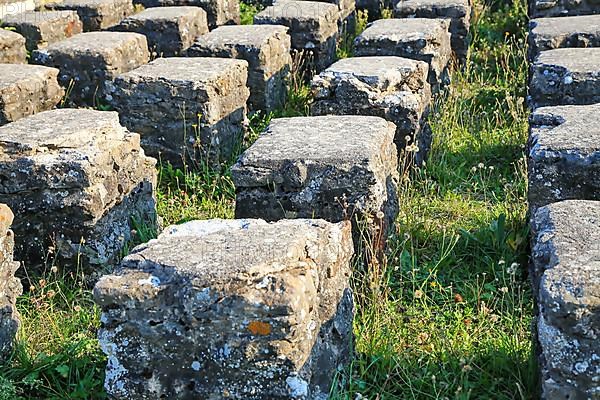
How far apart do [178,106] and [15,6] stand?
569 cm

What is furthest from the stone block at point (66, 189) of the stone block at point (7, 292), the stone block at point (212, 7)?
the stone block at point (212, 7)

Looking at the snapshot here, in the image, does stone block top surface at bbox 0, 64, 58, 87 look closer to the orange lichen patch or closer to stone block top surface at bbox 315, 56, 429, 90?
stone block top surface at bbox 315, 56, 429, 90

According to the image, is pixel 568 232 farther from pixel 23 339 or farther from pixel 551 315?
pixel 23 339

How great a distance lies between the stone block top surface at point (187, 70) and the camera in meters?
6.56

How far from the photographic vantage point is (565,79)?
19.7ft

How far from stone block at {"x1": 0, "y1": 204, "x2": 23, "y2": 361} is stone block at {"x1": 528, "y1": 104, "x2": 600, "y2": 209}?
2684 mm

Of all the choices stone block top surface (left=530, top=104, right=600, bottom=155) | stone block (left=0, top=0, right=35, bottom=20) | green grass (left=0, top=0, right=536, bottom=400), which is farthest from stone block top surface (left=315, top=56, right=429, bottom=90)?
stone block (left=0, top=0, right=35, bottom=20)

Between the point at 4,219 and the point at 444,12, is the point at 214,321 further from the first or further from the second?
the point at 444,12

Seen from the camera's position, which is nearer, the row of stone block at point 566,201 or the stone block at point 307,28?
the row of stone block at point 566,201

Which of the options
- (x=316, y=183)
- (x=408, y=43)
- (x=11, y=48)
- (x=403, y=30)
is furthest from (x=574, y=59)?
(x=11, y=48)

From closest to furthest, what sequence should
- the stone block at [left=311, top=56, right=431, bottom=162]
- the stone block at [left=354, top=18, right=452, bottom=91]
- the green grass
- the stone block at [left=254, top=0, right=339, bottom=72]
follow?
the green grass
the stone block at [left=311, top=56, right=431, bottom=162]
the stone block at [left=354, top=18, right=452, bottom=91]
the stone block at [left=254, top=0, right=339, bottom=72]

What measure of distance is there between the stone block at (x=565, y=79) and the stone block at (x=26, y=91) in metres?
3.79

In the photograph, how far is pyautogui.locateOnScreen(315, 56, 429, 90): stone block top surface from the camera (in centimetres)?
621

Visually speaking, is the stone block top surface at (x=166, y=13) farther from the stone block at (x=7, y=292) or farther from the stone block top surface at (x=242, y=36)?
the stone block at (x=7, y=292)
